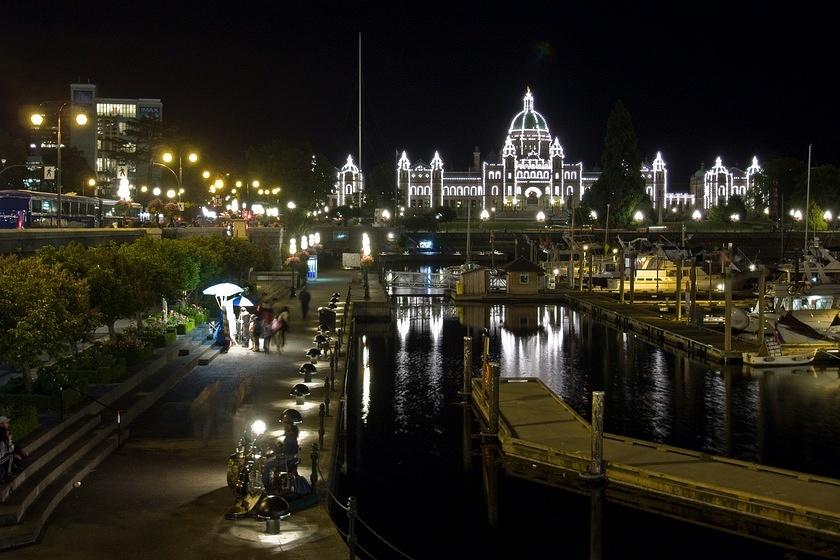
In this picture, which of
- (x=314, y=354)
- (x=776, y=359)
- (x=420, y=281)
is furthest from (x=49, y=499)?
(x=420, y=281)

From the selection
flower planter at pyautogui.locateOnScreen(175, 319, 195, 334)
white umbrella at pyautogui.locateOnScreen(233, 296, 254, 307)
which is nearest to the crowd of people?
white umbrella at pyautogui.locateOnScreen(233, 296, 254, 307)

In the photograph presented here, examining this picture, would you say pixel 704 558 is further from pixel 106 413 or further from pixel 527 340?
pixel 527 340

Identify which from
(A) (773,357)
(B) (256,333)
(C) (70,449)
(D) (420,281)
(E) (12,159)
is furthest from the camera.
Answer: (E) (12,159)

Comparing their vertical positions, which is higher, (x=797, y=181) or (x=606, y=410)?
(x=797, y=181)

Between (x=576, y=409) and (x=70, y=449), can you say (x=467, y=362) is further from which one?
(x=70, y=449)

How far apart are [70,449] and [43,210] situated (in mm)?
38202

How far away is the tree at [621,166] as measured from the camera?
381 feet

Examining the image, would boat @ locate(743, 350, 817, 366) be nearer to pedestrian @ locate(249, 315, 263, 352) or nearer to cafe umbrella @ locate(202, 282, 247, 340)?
pedestrian @ locate(249, 315, 263, 352)

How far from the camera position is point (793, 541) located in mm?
17297

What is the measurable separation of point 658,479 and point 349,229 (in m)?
95.1

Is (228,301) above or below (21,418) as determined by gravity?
above

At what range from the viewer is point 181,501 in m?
14.8

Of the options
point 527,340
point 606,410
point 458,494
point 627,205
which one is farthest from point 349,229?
point 458,494

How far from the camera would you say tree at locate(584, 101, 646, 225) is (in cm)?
11606
